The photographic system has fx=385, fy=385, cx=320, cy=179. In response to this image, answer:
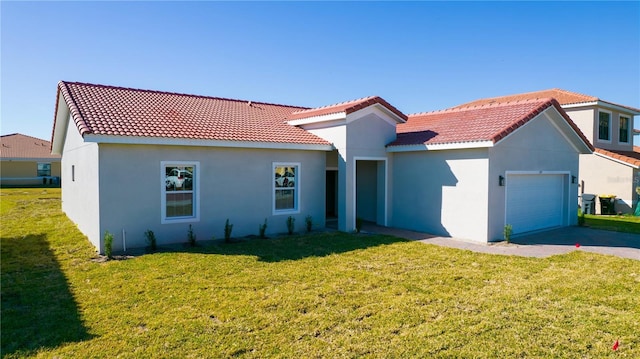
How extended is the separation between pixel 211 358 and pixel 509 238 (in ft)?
36.0

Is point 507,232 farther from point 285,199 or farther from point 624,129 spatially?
point 624,129

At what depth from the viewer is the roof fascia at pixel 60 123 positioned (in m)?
15.4

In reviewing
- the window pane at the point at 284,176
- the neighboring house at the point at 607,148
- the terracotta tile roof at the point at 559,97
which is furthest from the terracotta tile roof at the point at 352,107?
the terracotta tile roof at the point at 559,97

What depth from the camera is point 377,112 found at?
15.1 metres

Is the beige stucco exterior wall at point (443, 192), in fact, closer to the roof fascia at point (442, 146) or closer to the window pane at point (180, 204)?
the roof fascia at point (442, 146)

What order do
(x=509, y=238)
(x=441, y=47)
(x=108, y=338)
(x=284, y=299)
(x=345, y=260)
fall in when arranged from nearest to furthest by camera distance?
(x=108, y=338), (x=284, y=299), (x=345, y=260), (x=509, y=238), (x=441, y=47)

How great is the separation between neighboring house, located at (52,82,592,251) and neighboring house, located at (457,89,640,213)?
7624mm

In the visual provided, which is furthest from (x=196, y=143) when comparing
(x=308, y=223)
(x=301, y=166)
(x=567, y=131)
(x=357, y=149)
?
(x=567, y=131)

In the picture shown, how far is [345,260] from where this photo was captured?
32.8 feet

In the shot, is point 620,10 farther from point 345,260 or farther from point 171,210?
point 171,210

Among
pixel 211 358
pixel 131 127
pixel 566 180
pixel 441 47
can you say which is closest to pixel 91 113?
pixel 131 127

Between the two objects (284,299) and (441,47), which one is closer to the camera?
(284,299)

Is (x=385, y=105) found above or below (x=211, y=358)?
above

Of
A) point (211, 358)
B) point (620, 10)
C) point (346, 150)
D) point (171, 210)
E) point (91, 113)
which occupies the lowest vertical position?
point (211, 358)
